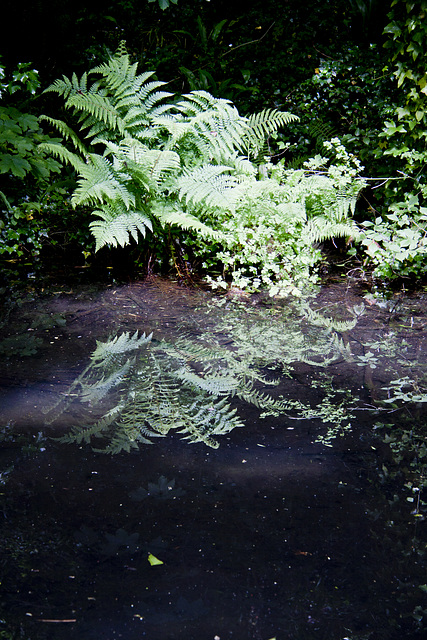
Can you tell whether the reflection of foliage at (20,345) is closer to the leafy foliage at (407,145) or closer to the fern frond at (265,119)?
the leafy foliage at (407,145)

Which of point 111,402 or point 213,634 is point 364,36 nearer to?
point 111,402

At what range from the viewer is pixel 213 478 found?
262 cm

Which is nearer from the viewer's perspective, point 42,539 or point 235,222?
point 42,539

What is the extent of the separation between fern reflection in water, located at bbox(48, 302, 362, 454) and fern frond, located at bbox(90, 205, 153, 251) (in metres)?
1.01

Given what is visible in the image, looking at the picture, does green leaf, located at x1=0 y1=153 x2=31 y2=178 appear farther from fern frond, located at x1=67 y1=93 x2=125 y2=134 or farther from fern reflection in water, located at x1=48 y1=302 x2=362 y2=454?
fern reflection in water, located at x1=48 y1=302 x2=362 y2=454

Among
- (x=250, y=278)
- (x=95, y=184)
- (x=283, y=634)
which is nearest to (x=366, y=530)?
(x=283, y=634)

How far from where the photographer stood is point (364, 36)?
691cm

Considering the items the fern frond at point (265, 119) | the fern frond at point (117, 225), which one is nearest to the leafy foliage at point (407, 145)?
the fern frond at point (265, 119)

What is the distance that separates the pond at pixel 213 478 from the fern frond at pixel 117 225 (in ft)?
2.54

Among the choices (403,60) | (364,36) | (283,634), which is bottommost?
(283,634)

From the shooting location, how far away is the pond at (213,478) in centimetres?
196

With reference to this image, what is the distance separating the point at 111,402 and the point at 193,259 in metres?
2.74

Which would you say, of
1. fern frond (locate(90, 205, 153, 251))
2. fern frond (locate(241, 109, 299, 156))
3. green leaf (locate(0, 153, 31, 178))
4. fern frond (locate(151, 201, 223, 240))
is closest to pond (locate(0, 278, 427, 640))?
fern frond (locate(90, 205, 153, 251))

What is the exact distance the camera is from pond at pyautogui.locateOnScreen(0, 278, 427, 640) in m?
1.96
